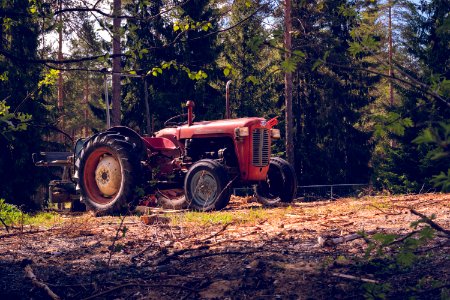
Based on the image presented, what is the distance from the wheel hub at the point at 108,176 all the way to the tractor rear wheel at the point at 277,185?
105 inches

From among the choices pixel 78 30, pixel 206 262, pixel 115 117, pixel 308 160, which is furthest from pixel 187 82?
pixel 206 262

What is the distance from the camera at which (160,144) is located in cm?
1034

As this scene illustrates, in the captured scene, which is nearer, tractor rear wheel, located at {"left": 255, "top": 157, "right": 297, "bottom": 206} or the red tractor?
the red tractor

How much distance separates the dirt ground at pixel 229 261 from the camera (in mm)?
3742

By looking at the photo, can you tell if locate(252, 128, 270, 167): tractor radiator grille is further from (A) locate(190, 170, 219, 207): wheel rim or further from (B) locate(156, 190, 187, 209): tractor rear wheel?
(B) locate(156, 190, 187, 209): tractor rear wheel

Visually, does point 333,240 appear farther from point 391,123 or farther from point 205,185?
point 205,185

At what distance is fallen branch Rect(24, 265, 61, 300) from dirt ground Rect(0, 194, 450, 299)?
0.11 ft

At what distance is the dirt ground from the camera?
374cm

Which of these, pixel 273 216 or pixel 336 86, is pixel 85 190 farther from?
pixel 336 86

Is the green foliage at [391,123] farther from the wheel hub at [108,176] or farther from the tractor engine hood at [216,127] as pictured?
the wheel hub at [108,176]

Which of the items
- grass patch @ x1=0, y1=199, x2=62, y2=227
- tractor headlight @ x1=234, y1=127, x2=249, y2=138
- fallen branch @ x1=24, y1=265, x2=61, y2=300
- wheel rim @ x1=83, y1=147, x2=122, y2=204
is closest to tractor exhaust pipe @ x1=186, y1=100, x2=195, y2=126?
tractor headlight @ x1=234, y1=127, x2=249, y2=138

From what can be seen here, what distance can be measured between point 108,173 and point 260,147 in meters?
2.63

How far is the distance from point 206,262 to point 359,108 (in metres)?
24.8

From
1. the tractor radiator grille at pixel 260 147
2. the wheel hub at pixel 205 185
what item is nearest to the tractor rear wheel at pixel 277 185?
the tractor radiator grille at pixel 260 147
